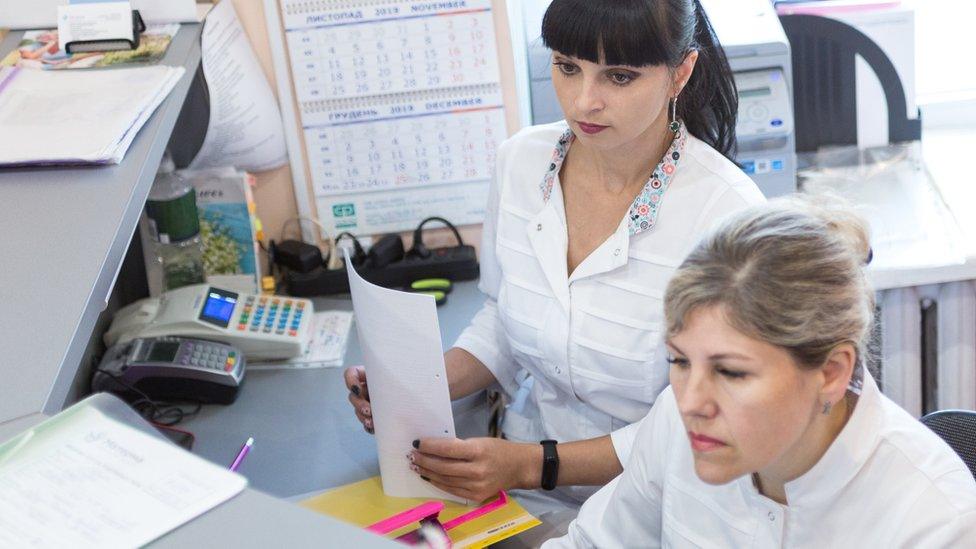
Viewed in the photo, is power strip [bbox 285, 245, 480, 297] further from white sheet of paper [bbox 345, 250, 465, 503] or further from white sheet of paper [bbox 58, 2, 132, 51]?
white sheet of paper [bbox 345, 250, 465, 503]

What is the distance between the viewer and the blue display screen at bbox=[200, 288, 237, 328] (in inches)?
77.3

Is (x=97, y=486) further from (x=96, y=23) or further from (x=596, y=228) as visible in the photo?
(x=96, y=23)

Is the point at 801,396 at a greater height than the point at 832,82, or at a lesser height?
lesser

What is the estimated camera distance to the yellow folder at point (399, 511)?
148 centimetres

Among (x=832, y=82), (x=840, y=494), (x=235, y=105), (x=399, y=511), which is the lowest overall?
(x=399, y=511)

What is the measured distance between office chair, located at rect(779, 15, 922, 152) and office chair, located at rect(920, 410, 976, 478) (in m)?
1.15

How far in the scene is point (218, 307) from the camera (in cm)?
199

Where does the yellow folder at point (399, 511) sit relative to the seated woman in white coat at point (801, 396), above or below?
below

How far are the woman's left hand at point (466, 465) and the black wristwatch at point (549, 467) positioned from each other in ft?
0.15

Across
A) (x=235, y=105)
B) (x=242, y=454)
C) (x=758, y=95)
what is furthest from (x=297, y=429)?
(x=758, y=95)

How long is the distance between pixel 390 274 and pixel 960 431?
1.11 meters

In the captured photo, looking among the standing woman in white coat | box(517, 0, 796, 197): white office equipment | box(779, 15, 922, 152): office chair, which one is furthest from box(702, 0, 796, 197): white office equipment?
the standing woman in white coat

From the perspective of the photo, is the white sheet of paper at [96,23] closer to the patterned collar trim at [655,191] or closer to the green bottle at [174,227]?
the green bottle at [174,227]

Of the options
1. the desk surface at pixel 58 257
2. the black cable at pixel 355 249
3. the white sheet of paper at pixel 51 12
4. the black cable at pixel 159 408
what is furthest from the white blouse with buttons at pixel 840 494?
the white sheet of paper at pixel 51 12
